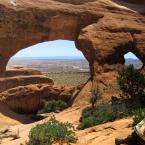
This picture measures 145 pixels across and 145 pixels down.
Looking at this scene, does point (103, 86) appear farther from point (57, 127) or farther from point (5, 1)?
point (57, 127)

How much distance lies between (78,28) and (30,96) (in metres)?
6.49

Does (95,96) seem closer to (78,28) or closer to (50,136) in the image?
(78,28)

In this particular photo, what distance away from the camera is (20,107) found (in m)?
29.8

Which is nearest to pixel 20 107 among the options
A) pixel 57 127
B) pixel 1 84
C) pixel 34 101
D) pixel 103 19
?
pixel 34 101

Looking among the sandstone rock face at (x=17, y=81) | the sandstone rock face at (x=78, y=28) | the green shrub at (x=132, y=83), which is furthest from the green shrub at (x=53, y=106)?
the green shrub at (x=132, y=83)

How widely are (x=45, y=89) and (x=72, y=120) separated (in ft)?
34.7

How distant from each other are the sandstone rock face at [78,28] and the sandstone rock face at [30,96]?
4.03 metres

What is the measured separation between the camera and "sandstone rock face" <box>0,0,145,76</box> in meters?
24.9

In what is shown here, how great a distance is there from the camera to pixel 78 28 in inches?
1035

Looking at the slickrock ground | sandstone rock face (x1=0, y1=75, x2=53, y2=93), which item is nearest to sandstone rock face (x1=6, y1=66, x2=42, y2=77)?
sandstone rock face (x1=0, y1=75, x2=53, y2=93)

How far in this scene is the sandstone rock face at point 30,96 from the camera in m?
29.5

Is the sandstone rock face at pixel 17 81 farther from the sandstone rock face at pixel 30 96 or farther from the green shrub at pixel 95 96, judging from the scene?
the green shrub at pixel 95 96

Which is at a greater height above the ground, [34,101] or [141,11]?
[141,11]

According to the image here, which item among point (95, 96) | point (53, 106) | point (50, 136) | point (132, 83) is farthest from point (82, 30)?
point (50, 136)
